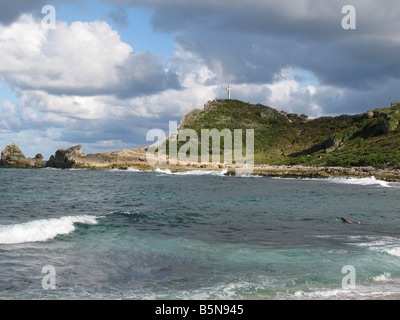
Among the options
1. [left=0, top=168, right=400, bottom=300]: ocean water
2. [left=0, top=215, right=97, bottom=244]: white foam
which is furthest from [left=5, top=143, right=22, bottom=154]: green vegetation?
[left=0, top=215, right=97, bottom=244]: white foam

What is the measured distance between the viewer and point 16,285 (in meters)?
9.31

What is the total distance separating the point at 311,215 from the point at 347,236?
6340mm

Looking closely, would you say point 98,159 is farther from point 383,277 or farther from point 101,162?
point 383,277

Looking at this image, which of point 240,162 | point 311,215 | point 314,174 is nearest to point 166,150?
point 240,162

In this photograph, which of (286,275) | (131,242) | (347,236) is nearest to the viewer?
(286,275)

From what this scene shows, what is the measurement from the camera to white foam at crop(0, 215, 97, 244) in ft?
48.7

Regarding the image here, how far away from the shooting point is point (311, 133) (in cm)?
11906
